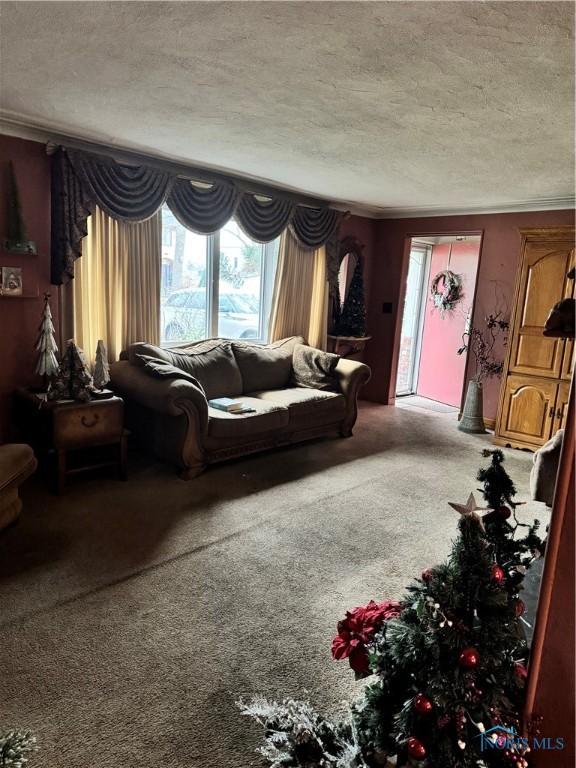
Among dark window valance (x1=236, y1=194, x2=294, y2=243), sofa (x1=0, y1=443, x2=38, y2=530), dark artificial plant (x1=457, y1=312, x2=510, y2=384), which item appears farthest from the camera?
dark artificial plant (x1=457, y1=312, x2=510, y2=384)

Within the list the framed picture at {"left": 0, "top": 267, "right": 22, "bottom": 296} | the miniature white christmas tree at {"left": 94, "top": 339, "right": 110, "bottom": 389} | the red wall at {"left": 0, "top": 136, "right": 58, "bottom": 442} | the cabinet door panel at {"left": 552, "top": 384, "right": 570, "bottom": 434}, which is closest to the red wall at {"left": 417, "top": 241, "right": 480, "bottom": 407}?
the cabinet door panel at {"left": 552, "top": 384, "right": 570, "bottom": 434}

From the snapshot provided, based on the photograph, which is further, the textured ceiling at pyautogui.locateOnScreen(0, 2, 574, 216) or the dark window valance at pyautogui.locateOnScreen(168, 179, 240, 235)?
the dark window valance at pyautogui.locateOnScreen(168, 179, 240, 235)

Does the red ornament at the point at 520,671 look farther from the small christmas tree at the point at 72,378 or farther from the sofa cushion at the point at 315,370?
the sofa cushion at the point at 315,370

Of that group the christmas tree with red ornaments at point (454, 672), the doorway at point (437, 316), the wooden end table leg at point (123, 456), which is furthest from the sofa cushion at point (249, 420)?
the doorway at point (437, 316)

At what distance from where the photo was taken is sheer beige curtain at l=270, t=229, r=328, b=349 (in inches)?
212

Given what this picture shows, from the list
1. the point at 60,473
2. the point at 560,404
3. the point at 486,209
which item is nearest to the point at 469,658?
the point at 60,473

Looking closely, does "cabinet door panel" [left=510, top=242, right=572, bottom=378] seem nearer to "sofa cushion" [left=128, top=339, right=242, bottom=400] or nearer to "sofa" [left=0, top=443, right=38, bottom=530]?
"sofa cushion" [left=128, top=339, right=242, bottom=400]

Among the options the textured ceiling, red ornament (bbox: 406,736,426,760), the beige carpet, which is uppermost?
the textured ceiling

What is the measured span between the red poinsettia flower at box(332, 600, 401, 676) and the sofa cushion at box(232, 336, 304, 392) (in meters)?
3.36

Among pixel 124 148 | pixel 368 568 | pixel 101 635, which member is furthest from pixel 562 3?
pixel 124 148

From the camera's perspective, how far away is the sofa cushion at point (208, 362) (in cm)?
414

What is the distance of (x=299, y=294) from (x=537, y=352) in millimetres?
2445

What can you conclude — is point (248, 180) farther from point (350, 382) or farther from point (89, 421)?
point (89, 421)

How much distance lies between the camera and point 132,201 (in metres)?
3.90
